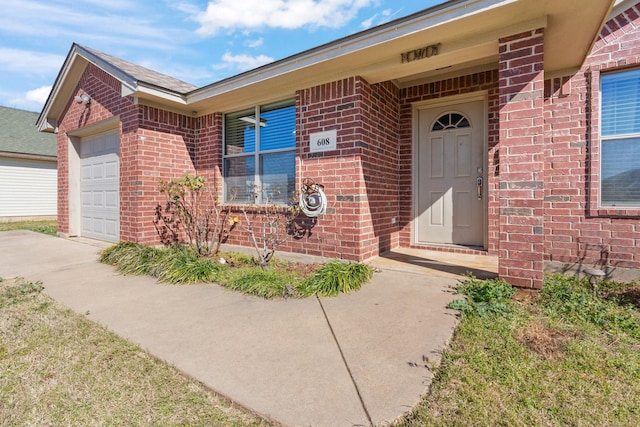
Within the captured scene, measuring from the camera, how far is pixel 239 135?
615 centimetres

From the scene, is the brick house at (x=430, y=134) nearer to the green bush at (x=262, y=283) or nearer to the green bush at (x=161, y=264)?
the green bush at (x=161, y=264)

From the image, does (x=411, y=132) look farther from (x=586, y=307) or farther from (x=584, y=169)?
(x=586, y=307)

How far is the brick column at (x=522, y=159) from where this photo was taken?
3.30 metres

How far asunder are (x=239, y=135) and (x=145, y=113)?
1818mm

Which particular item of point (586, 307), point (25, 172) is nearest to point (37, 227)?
point (25, 172)

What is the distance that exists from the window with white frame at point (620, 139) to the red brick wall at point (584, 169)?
0.42 ft

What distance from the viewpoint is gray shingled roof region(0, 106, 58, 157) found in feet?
45.8

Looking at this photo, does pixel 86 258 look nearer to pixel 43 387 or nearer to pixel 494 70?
pixel 43 387

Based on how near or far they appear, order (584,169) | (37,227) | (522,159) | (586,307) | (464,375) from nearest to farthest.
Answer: (464,375), (586,307), (522,159), (584,169), (37,227)

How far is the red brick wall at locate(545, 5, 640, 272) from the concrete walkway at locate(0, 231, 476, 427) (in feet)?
5.76

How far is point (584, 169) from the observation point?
3.98m

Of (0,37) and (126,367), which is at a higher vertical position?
(0,37)

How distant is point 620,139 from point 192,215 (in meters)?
6.86

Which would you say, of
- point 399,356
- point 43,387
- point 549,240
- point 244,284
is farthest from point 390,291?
point 43,387
